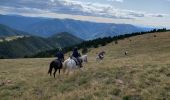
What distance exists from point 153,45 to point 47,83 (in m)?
75.5

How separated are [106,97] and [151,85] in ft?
13.0

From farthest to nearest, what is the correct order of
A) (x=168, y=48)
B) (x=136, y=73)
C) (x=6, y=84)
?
(x=168, y=48) < (x=6, y=84) < (x=136, y=73)

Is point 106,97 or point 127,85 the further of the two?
point 127,85

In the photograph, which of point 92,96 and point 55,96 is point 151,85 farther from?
point 55,96

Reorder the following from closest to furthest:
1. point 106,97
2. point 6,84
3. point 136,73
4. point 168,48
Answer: point 106,97, point 136,73, point 6,84, point 168,48

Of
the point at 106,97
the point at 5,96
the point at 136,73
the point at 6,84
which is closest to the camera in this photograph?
the point at 106,97

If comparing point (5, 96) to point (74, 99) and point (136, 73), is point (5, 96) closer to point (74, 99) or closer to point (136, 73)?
point (74, 99)

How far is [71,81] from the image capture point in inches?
1108

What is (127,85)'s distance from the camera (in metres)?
24.2

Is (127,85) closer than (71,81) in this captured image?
Yes

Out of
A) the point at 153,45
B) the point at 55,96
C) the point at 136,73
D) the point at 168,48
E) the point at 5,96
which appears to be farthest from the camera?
the point at 153,45

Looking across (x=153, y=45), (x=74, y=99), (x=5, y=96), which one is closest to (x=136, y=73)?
(x=74, y=99)

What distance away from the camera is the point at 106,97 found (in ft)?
71.4

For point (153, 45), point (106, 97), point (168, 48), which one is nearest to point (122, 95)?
point (106, 97)
